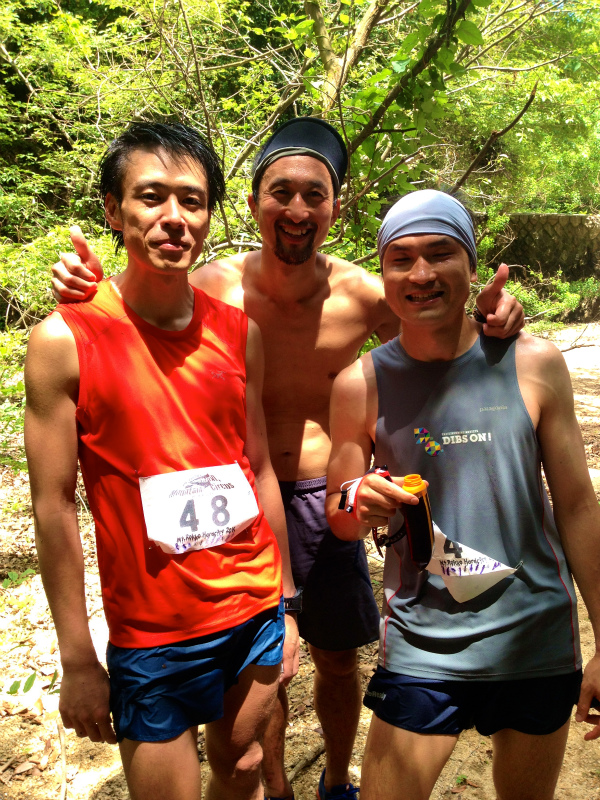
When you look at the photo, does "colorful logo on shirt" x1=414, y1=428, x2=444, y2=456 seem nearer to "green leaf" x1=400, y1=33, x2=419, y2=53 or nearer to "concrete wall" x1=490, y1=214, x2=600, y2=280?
"green leaf" x1=400, y1=33, x2=419, y2=53

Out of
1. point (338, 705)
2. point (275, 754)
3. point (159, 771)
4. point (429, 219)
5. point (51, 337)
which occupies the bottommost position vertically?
point (275, 754)

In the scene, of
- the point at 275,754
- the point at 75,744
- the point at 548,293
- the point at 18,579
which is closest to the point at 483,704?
the point at 275,754

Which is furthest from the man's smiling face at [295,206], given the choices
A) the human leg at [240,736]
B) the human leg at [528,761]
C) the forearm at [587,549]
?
the human leg at [528,761]

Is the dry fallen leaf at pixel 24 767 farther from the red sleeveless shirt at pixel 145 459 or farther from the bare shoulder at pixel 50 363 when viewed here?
the bare shoulder at pixel 50 363

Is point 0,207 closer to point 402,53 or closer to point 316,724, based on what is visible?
point 402,53

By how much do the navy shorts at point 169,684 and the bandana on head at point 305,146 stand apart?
67.5 inches

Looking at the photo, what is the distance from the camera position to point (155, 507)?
1.62 metres

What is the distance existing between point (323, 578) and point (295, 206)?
1445mm

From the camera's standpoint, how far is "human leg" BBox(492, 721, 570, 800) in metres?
1.68

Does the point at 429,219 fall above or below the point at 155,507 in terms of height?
above

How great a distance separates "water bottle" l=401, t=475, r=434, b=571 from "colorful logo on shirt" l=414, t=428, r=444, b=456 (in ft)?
0.52

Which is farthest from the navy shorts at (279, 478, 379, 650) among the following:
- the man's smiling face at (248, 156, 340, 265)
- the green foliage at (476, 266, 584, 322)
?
the green foliage at (476, 266, 584, 322)

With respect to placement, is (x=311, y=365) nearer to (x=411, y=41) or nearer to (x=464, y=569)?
(x=464, y=569)

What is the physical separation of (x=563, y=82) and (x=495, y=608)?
1166 cm
